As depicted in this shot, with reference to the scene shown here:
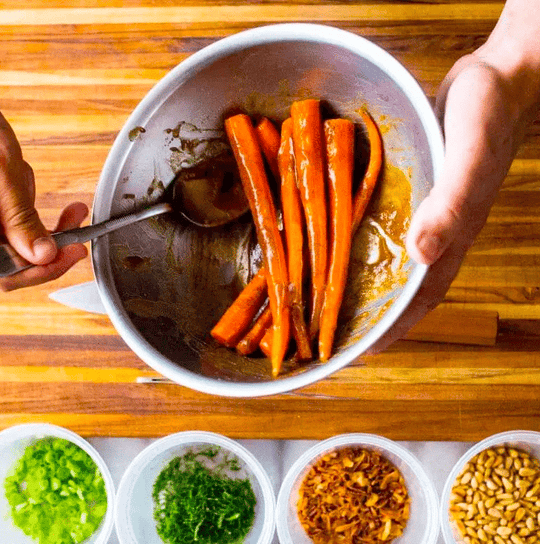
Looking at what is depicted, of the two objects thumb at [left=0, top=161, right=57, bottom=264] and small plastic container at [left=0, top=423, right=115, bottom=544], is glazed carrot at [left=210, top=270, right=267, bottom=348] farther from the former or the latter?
small plastic container at [left=0, top=423, right=115, bottom=544]

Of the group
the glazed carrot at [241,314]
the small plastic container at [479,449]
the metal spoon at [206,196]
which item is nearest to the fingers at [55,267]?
the metal spoon at [206,196]

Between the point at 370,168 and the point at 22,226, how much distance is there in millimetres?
535

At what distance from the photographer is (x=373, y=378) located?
126 cm

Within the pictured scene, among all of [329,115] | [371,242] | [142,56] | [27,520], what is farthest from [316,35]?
[27,520]

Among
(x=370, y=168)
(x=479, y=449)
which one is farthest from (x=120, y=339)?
(x=479, y=449)

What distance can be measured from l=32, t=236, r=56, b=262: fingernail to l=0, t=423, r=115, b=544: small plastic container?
508 mm

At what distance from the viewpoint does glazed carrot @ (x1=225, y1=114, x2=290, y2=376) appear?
102cm

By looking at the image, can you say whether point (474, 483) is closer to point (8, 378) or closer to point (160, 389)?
point (160, 389)

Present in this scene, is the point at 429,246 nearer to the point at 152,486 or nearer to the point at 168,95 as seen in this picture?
the point at 168,95

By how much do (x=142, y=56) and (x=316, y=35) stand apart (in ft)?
1.80

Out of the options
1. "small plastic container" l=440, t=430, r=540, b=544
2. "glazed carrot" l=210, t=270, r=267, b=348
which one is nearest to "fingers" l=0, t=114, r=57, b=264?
"glazed carrot" l=210, t=270, r=267, b=348

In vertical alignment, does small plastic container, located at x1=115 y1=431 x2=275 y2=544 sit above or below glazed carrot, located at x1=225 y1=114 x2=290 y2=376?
below

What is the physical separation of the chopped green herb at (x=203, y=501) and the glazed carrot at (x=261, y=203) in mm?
499

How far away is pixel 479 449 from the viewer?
1.25 m
